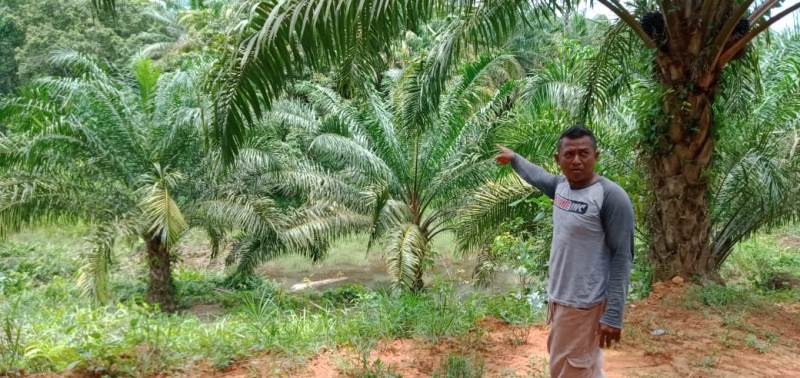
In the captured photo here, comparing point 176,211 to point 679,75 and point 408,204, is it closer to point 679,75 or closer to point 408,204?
point 408,204

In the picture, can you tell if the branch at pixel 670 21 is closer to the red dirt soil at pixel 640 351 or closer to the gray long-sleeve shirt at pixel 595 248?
the red dirt soil at pixel 640 351

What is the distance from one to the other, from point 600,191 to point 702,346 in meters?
2.53

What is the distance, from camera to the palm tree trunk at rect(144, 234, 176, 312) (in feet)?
34.4

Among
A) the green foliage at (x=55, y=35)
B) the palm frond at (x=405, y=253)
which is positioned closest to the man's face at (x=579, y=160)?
the palm frond at (x=405, y=253)

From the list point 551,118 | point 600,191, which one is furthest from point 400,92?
point 600,191

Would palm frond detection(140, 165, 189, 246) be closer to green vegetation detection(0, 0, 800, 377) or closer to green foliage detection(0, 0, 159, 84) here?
green vegetation detection(0, 0, 800, 377)

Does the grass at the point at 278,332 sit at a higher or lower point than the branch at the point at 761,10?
lower

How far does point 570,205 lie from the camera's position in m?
2.76

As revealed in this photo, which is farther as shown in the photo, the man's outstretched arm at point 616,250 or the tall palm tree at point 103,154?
the tall palm tree at point 103,154

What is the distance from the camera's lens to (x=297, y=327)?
16.9ft

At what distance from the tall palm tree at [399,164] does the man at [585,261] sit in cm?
691

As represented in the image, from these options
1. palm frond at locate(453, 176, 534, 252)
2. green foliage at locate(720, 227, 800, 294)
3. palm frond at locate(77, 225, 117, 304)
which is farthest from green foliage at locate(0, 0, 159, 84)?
green foliage at locate(720, 227, 800, 294)

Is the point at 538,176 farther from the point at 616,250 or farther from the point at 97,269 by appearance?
the point at 97,269

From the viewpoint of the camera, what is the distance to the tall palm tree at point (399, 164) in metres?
10.4
